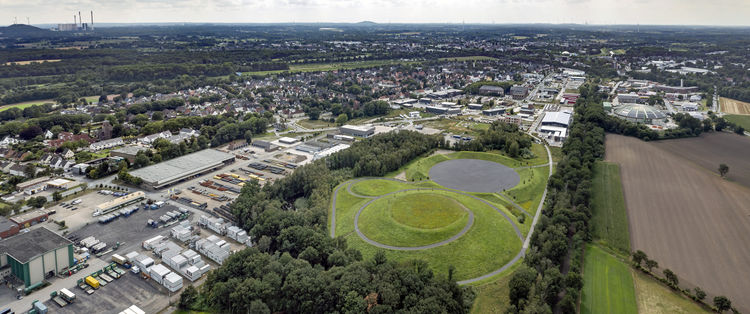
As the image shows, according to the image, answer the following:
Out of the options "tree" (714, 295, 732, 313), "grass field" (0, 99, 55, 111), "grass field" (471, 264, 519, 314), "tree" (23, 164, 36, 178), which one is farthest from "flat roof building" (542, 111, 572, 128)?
"grass field" (0, 99, 55, 111)

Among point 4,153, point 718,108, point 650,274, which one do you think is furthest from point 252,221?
point 718,108

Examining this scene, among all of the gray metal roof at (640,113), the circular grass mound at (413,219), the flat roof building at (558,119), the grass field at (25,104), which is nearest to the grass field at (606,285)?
the circular grass mound at (413,219)

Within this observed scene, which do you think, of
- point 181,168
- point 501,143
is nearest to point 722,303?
point 501,143

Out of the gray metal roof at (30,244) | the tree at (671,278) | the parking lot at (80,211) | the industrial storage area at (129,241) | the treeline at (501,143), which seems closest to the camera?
the tree at (671,278)

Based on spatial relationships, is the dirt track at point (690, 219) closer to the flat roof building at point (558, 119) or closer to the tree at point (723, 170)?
the tree at point (723, 170)

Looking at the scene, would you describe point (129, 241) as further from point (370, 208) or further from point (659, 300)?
point (659, 300)

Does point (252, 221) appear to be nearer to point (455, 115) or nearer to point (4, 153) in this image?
point (4, 153)

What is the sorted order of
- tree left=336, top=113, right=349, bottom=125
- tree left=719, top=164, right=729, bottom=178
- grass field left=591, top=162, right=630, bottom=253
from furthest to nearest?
tree left=336, top=113, right=349, bottom=125 < tree left=719, top=164, right=729, bottom=178 < grass field left=591, top=162, right=630, bottom=253

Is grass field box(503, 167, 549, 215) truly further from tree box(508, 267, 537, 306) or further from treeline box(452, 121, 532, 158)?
tree box(508, 267, 537, 306)
